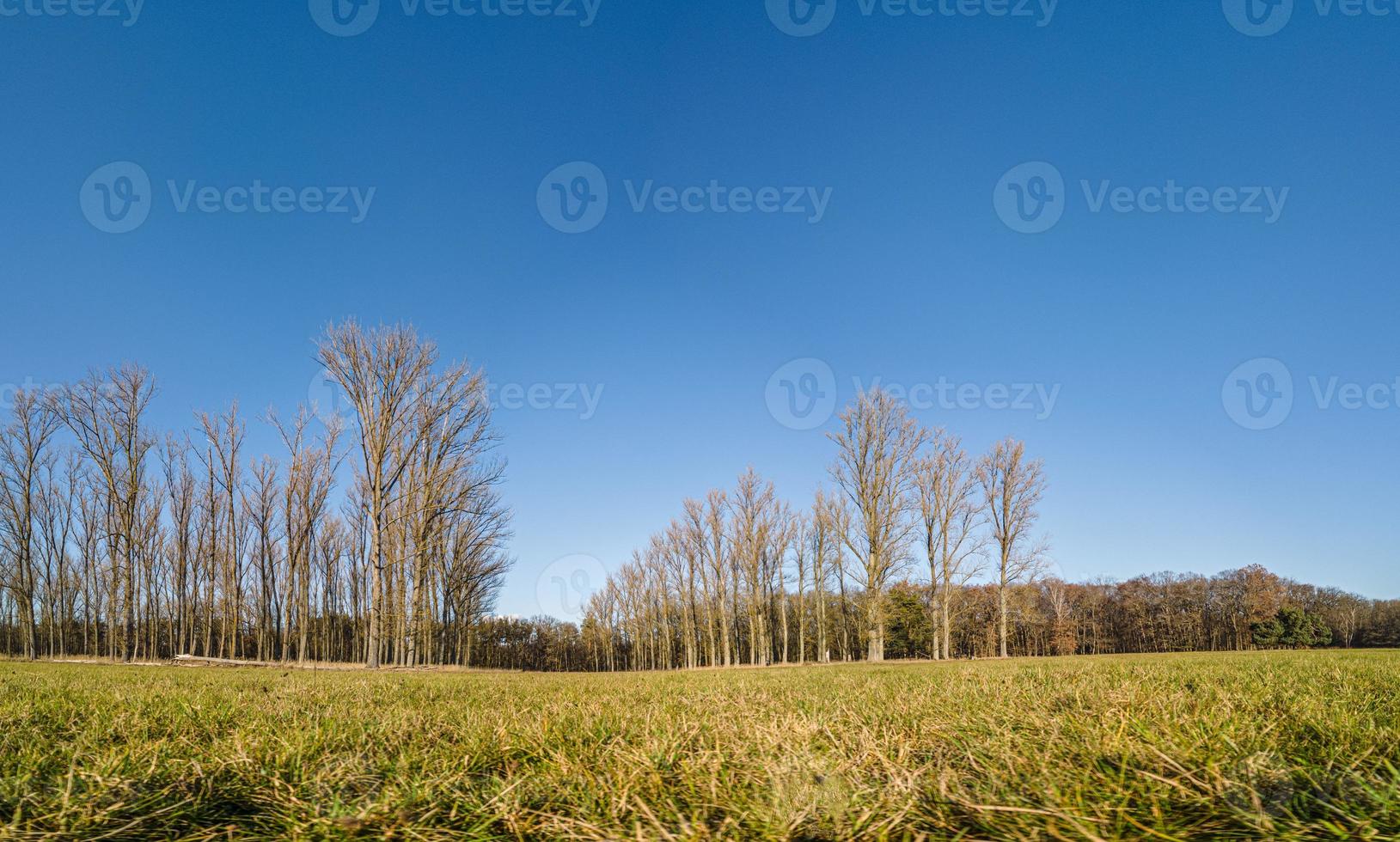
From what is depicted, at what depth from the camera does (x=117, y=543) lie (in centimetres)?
2938

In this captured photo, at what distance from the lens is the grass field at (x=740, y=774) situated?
1.41 metres

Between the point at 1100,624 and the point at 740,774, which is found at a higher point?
the point at 740,774

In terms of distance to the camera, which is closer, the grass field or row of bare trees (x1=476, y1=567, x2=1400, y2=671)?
the grass field

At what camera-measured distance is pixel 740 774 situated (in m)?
1.92

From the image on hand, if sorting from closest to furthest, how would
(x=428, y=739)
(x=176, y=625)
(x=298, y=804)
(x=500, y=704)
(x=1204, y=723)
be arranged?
1. (x=298, y=804)
2. (x=1204, y=723)
3. (x=428, y=739)
4. (x=500, y=704)
5. (x=176, y=625)

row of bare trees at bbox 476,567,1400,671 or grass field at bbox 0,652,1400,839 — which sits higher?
grass field at bbox 0,652,1400,839

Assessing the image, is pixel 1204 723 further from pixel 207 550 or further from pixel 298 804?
pixel 207 550

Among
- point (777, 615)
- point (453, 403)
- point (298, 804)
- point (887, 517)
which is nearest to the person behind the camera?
point (298, 804)

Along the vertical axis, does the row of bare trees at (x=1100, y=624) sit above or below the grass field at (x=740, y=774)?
below

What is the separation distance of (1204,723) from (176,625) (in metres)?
56.2

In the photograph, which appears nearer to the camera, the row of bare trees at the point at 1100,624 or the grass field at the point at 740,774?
the grass field at the point at 740,774

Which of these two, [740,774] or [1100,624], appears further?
[1100,624]

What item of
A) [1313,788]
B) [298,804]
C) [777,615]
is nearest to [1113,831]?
[1313,788]

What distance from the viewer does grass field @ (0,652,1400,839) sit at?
141 centimetres
